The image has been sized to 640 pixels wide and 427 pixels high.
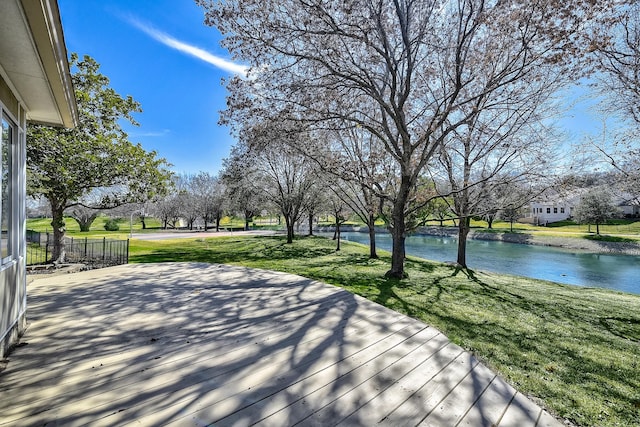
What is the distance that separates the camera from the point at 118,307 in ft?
15.4

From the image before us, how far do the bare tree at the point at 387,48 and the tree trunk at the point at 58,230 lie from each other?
619 cm

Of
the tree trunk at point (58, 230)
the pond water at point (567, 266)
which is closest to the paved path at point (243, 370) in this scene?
the tree trunk at point (58, 230)

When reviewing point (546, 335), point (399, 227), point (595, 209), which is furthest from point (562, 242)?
point (546, 335)

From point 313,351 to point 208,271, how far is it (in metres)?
5.52

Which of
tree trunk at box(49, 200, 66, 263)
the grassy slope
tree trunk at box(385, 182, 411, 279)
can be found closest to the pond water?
tree trunk at box(385, 182, 411, 279)

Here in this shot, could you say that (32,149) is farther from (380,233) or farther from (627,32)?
(380,233)

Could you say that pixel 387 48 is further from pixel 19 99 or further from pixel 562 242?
pixel 562 242

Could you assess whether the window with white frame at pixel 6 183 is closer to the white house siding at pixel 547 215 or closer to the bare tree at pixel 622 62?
the bare tree at pixel 622 62

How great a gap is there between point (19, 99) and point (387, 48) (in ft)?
20.6

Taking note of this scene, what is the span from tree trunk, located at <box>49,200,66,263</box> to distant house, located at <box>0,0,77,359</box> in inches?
251

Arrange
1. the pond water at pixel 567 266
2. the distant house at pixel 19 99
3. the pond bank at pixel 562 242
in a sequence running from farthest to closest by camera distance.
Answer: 1. the pond bank at pixel 562 242
2. the pond water at pixel 567 266
3. the distant house at pixel 19 99

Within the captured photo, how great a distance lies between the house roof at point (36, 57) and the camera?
7.15 ft

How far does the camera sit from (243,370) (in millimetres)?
2789

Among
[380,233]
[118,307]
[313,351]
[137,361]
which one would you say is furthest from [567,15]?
[380,233]
